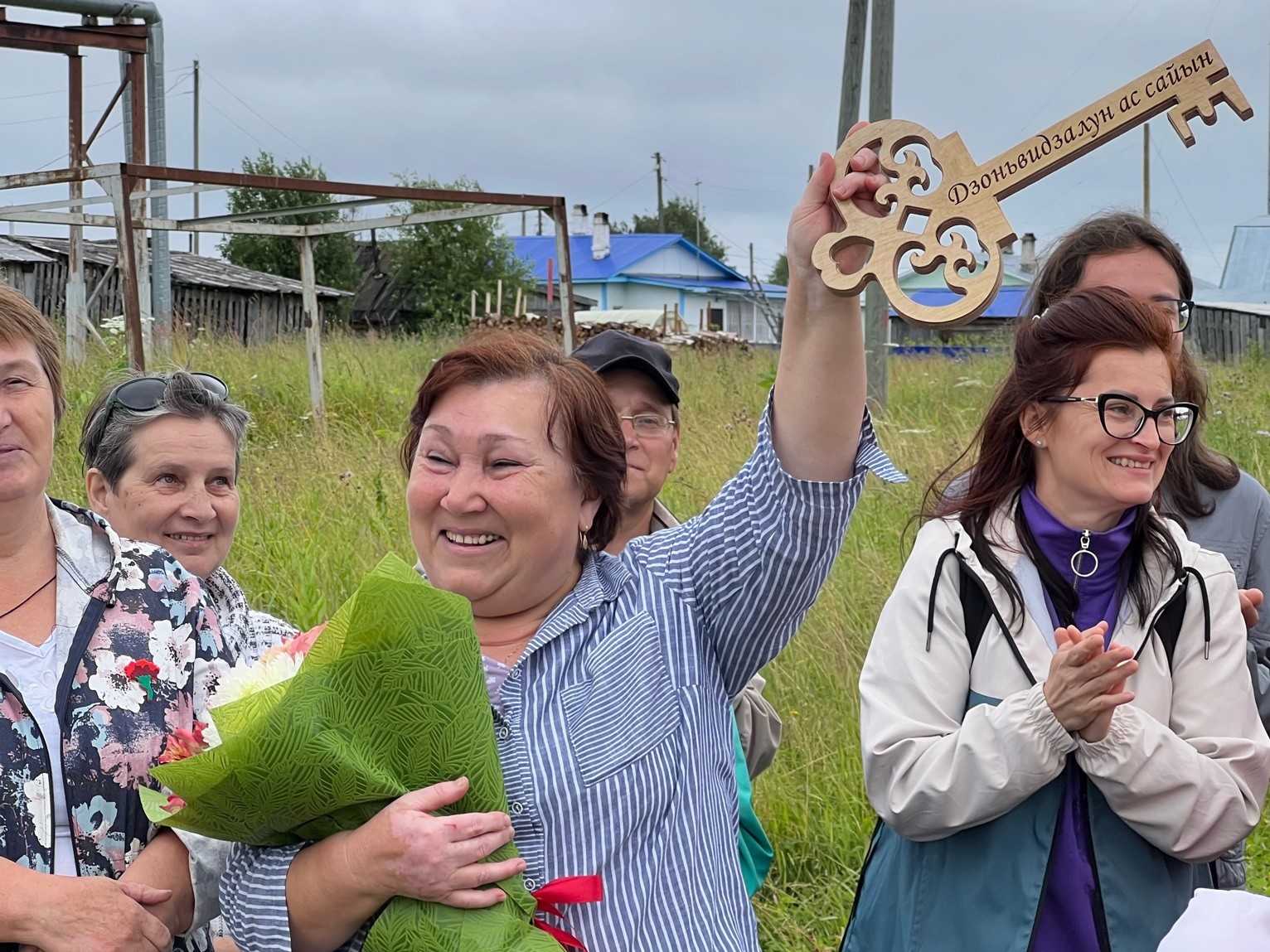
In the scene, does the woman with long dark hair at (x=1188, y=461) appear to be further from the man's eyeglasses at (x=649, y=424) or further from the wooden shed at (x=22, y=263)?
the wooden shed at (x=22, y=263)

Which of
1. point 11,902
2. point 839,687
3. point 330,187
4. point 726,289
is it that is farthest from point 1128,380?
point 726,289

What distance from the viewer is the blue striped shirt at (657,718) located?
187 cm

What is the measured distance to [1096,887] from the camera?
222 cm

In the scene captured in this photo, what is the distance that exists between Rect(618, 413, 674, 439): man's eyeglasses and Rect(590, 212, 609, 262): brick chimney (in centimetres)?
5385

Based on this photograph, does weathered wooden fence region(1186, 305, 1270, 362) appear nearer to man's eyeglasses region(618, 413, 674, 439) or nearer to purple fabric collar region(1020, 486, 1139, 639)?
A: man's eyeglasses region(618, 413, 674, 439)

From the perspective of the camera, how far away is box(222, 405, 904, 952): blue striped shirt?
1872 millimetres

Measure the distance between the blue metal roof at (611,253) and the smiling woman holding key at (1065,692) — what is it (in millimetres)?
52502

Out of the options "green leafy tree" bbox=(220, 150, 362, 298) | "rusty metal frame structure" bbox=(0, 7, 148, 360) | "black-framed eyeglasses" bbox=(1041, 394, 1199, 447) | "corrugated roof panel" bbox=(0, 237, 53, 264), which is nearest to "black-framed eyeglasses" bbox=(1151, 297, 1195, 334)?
"black-framed eyeglasses" bbox=(1041, 394, 1199, 447)

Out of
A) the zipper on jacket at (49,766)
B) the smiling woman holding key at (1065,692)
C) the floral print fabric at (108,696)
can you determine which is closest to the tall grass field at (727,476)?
the smiling woman holding key at (1065,692)

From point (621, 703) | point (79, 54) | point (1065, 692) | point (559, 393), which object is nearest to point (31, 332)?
point (559, 393)

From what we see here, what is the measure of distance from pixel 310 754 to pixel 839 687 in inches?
131

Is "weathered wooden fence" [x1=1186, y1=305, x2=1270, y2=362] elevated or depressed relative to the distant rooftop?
depressed

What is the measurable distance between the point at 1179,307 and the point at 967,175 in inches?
53.2

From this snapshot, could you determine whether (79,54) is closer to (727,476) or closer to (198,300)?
(727,476)
